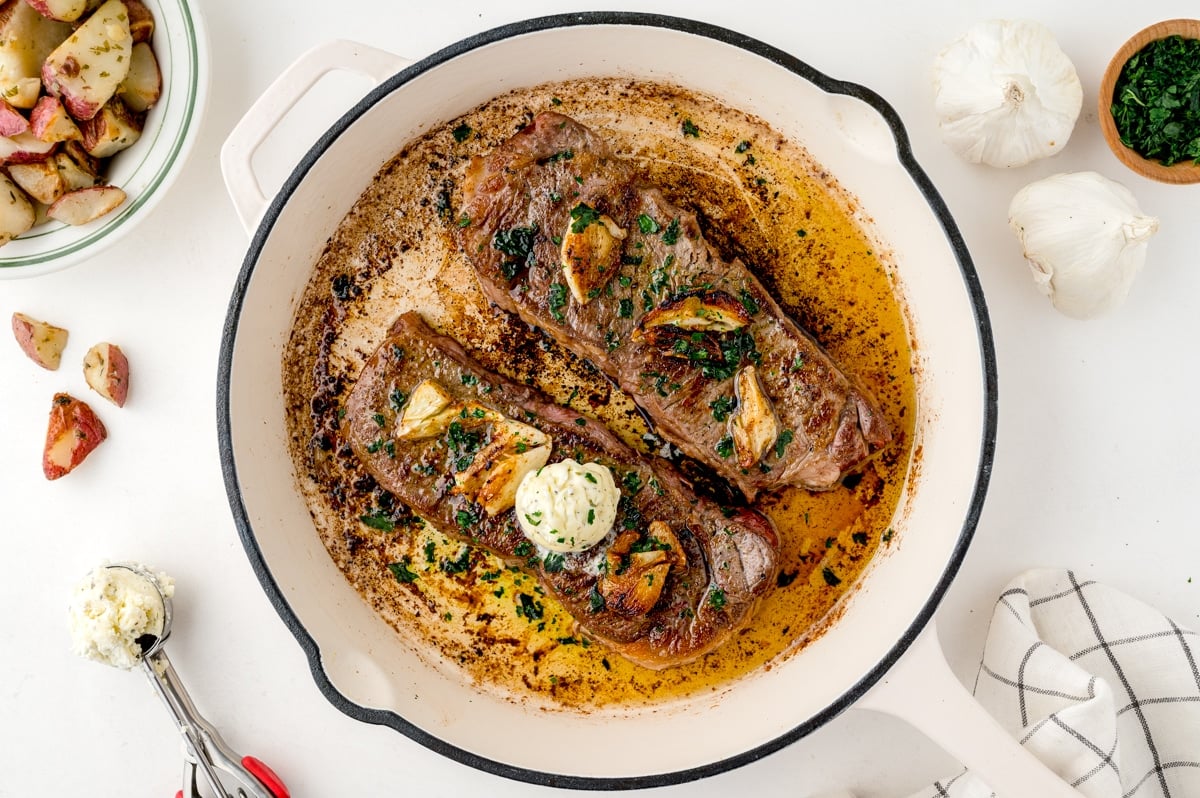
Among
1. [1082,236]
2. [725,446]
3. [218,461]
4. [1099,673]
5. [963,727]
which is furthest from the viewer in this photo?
[218,461]

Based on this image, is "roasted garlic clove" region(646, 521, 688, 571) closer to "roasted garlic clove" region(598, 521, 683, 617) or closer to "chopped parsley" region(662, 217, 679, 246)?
"roasted garlic clove" region(598, 521, 683, 617)

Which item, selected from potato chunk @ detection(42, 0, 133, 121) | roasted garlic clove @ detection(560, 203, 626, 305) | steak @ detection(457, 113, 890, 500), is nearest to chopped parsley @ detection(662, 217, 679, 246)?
steak @ detection(457, 113, 890, 500)

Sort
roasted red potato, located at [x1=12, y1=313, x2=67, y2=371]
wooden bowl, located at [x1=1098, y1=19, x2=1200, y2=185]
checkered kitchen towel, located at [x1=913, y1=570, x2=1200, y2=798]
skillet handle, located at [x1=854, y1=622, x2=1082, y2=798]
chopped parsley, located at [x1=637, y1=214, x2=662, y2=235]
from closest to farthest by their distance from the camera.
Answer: skillet handle, located at [x1=854, y1=622, x2=1082, y2=798] < wooden bowl, located at [x1=1098, y1=19, x2=1200, y2=185] < chopped parsley, located at [x1=637, y1=214, x2=662, y2=235] < checkered kitchen towel, located at [x1=913, y1=570, x2=1200, y2=798] < roasted red potato, located at [x1=12, y1=313, x2=67, y2=371]

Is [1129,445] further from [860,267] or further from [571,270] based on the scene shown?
[571,270]

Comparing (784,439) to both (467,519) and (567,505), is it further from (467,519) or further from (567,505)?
(467,519)

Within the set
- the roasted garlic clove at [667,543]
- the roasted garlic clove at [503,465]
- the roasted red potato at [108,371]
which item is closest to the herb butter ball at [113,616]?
the roasted red potato at [108,371]

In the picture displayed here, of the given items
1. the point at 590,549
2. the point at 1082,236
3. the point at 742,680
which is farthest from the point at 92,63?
the point at 1082,236

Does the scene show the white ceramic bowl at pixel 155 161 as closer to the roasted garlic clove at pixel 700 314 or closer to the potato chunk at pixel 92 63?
the potato chunk at pixel 92 63
